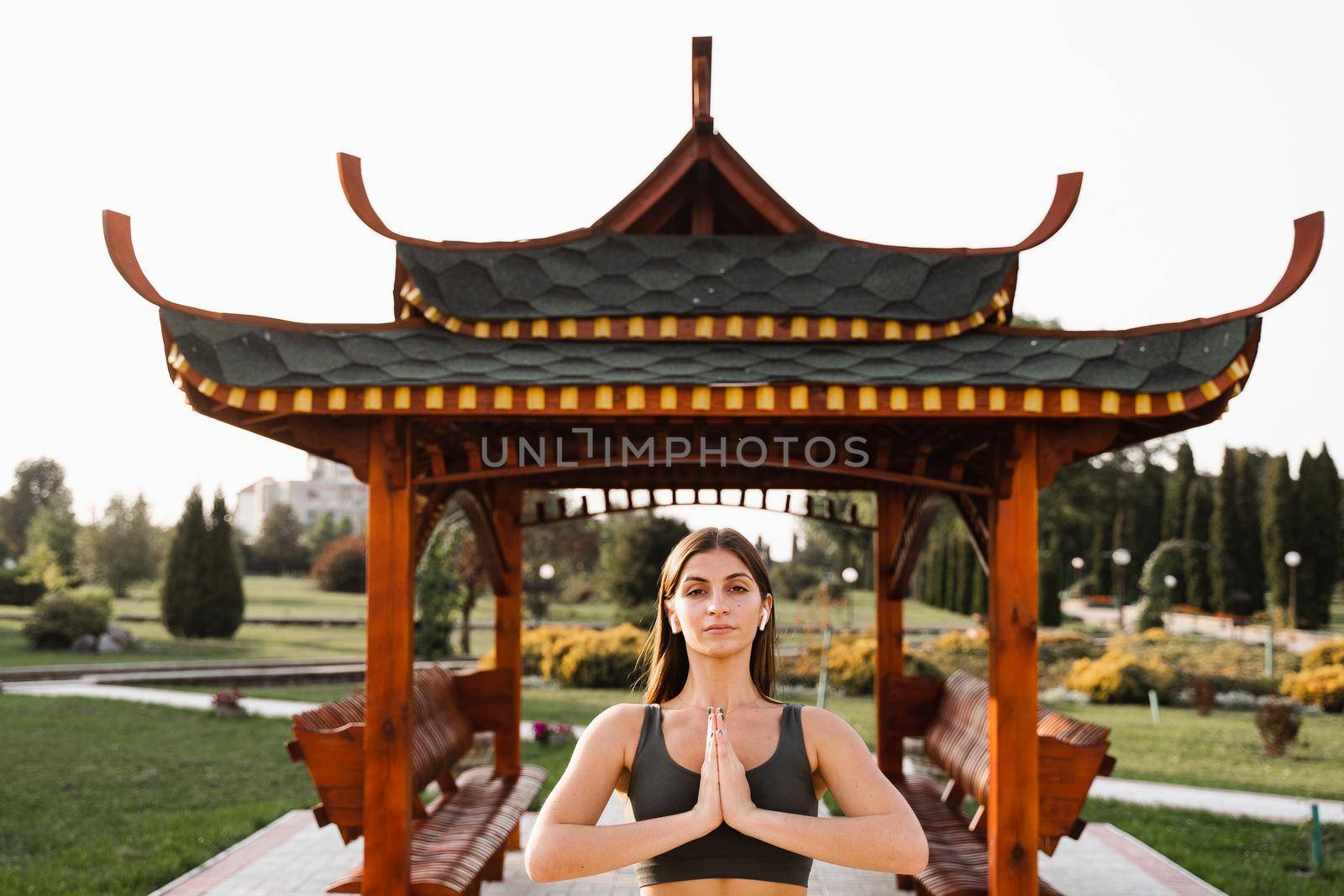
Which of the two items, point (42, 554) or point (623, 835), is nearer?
point (623, 835)

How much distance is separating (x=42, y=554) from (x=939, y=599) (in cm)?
2557

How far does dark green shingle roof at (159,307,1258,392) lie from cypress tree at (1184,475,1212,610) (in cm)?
2593

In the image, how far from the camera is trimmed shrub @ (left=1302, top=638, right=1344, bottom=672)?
54.2 ft

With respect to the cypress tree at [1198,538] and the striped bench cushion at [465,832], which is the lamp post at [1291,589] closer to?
the cypress tree at [1198,538]

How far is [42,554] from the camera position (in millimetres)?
25938

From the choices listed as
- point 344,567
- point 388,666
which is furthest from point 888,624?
point 344,567

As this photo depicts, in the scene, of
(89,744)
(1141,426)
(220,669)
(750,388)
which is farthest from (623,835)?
(220,669)

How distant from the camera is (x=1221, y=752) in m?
11.5

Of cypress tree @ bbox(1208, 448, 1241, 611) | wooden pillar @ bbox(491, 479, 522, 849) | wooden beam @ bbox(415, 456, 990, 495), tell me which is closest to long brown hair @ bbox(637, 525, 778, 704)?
Answer: wooden beam @ bbox(415, 456, 990, 495)

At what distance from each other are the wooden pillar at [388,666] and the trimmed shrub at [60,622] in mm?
18005

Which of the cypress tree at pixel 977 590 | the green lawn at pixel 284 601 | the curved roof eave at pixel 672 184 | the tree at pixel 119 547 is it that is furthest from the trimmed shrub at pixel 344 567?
the curved roof eave at pixel 672 184

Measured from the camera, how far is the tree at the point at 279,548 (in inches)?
1901

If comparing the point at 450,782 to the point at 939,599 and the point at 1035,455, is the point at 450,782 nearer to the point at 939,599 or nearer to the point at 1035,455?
the point at 1035,455

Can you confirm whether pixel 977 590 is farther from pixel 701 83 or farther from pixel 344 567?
pixel 701 83
